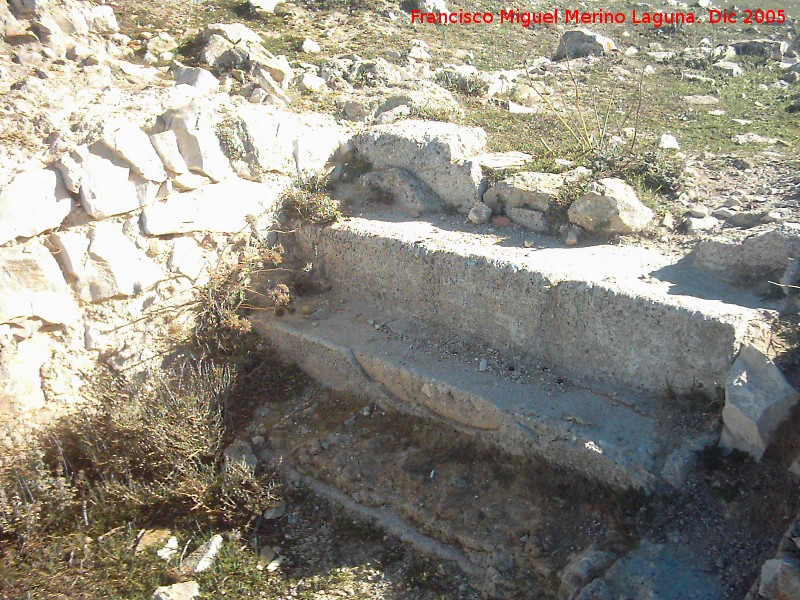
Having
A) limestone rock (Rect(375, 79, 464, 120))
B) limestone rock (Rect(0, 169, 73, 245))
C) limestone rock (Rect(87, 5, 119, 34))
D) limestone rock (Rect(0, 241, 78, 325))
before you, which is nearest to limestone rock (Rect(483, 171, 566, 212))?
limestone rock (Rect(375, 79, 464, 120))

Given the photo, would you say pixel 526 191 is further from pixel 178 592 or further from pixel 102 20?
A: pixel 102 20

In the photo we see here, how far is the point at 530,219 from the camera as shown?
6.43 m

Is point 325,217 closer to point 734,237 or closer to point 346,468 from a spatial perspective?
point 346,468

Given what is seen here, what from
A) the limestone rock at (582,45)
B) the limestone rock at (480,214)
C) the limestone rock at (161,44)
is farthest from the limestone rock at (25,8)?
the limestone rock at (582,45)

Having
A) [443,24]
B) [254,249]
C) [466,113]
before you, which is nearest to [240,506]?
[254,249]

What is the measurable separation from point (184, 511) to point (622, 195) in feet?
15.8

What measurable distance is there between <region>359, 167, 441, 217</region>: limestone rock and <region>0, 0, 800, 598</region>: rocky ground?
0.09 feet

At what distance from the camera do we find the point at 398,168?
723 cm

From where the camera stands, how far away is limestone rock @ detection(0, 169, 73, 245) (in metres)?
5.54

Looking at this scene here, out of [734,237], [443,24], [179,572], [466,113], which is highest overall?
[443,24]

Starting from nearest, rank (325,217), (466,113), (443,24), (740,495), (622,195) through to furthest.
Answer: (740,495) → (622,195) → (325,217) → (466,113) → (443,24)

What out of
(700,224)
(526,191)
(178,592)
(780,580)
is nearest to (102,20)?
(526,191)

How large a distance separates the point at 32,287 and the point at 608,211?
5174 millimetres

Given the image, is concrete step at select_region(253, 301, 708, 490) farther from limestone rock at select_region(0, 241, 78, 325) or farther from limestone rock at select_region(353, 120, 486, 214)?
limestone rock at select_region(0, 241, 78, 325)
